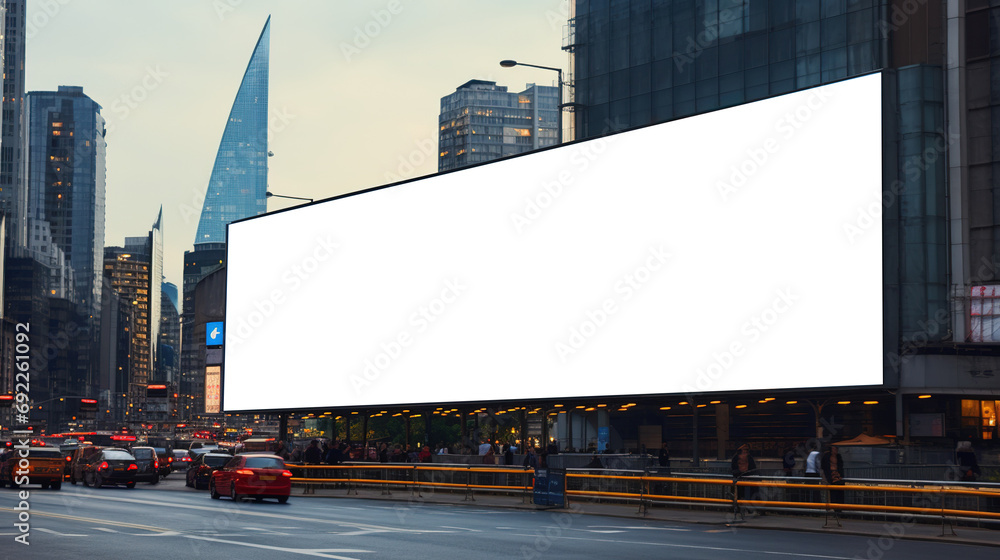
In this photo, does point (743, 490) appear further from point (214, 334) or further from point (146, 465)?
point (214, 334)

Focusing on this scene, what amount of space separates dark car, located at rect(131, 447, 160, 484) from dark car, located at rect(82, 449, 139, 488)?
3.73 ft

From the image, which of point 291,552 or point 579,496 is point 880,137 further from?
point 291,552

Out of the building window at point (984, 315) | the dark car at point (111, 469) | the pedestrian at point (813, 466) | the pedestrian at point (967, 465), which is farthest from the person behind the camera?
the building window at point (984, 315)

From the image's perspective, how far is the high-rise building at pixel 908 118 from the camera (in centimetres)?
5278

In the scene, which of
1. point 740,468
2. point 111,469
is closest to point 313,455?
point 111,469

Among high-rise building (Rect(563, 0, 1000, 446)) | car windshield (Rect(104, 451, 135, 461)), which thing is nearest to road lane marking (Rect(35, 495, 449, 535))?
car windshield (Rect(104, 451, 135, 461))

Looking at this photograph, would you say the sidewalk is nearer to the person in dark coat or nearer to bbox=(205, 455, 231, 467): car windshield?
the person in dark coat

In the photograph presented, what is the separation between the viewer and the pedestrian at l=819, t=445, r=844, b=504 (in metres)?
26.8

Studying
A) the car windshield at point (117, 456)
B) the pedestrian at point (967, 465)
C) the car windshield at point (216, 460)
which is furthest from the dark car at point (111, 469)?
the pedestrian at point (967, 465)

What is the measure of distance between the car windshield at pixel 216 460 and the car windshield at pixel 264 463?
482 inches

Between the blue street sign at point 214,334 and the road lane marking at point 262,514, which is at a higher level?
the blue street sign at point 214,334

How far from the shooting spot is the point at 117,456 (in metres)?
47.6

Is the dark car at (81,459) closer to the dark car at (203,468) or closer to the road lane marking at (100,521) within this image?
the dark car at (203,468)

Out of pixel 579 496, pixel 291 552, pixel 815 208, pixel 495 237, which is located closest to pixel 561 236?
pixel 495 237
